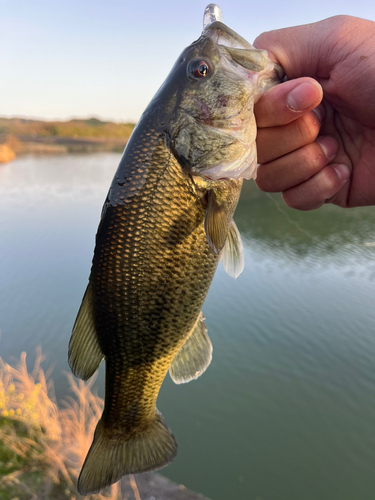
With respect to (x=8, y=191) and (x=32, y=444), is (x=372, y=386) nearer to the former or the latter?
(x=32, y=444)

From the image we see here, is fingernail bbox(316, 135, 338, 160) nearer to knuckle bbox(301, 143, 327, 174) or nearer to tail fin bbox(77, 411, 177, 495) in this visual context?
knuckle bbox(301, 143, 327, 174)

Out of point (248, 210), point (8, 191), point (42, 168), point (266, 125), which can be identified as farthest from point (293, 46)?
point (42, 168)

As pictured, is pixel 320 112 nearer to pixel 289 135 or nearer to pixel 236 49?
pixel 289 135

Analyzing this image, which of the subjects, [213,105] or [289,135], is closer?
[213,105]

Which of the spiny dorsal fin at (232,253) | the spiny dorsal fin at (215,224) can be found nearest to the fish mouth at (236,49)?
the spiny dorsal fin at (215,224)

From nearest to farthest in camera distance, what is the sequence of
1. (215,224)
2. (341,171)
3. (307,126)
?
1. (215,224)
2. (307,126)
3. (341,171)

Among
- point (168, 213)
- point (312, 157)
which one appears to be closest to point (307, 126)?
point (312, 157)
